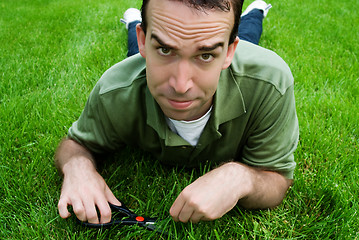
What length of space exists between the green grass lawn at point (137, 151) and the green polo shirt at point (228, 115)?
0.86ft

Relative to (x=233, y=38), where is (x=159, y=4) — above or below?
above

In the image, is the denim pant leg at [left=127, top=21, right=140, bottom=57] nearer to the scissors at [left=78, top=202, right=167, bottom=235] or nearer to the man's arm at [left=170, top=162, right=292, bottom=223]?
the scissors at [left=78, top=202, right=167, bottom=235]

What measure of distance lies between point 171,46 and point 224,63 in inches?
11.3

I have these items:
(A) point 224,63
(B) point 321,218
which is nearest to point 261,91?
(A) point 224,63

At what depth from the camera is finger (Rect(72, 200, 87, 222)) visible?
5.32 feet

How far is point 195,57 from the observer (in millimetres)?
1441

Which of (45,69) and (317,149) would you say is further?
(45,69)

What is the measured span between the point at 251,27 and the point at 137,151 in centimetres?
195

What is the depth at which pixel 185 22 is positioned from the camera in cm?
135

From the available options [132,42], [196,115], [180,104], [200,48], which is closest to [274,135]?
[196,115]

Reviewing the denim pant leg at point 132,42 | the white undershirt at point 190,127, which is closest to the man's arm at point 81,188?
the white undershirt at point 190,127

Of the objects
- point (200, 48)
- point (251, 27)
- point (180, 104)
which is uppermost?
point (200, 48)

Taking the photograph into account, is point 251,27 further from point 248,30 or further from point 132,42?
point 132,42

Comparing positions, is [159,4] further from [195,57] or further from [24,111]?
[24,111]
